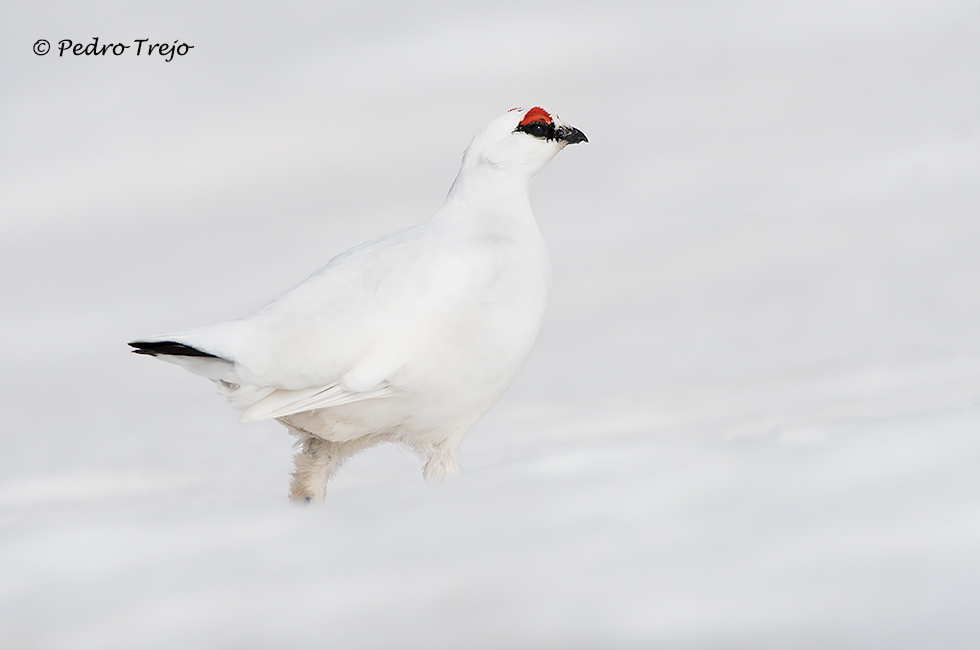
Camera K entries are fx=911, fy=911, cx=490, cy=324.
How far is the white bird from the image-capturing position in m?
2.77

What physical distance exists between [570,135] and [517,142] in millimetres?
277

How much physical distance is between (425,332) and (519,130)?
1228 mm

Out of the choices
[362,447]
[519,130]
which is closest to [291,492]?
[362,447]

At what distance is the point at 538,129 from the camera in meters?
3.78

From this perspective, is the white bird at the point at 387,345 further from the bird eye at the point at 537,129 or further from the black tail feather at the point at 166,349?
the bird eye at the point at 537,129

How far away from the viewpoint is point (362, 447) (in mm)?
3385

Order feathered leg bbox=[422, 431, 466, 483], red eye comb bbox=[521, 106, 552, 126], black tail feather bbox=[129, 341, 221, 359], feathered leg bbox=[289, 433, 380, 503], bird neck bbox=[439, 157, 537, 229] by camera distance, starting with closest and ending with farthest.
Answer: black tail feather bbox=[129, 341, 221, 359] < feathered leg bbox=[422, 431, 466, 483] < feathered leg bbox=[289, 433, 380, 503] < bird neck bbox=[439, 157, 537, 229] < red eye comb bbox=[521, 106, 552, 126]

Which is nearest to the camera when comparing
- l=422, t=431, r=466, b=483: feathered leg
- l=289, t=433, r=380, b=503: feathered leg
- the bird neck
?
l=422, t=431, r=466, b=483: feathered leg

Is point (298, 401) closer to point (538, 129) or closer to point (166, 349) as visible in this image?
point (166, 349)

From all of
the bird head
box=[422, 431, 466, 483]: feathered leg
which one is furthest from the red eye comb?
box=[422, 431, 466, 483]: feathered leg

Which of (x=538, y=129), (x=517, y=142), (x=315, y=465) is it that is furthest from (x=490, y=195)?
(x=315, y=465)

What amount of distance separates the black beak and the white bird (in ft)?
1.90

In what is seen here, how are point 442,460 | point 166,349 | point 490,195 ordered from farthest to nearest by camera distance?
point 490,195 < point 442,460 < point 166,349

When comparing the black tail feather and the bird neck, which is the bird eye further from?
the black tail feather
